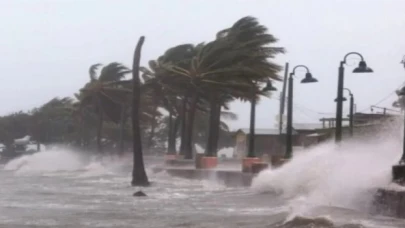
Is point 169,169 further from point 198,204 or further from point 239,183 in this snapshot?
point 198,204

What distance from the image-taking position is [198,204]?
790 inches

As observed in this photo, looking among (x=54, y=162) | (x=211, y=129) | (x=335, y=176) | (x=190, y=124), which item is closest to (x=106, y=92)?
(x=54, y=162)

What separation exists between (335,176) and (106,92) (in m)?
46.7

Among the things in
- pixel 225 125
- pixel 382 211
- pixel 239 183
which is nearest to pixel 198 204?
pixel 382 211

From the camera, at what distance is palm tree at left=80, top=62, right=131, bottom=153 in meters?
63.8

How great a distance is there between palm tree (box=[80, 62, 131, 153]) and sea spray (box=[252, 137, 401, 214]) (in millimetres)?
36138

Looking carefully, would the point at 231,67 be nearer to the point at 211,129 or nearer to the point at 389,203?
the point at 211,129

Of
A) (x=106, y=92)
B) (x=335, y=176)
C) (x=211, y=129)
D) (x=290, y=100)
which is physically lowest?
(x=335, y=176)

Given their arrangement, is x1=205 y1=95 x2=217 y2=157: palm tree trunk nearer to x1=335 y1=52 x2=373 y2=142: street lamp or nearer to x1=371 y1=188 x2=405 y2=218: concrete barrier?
x1=335 y1=52 x2=373 y2=142: street lamp

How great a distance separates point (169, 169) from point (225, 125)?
56.3 meters

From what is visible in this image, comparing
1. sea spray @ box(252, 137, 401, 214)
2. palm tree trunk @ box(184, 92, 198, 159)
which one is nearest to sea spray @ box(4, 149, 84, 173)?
palm tree trunk @ box(184, 92, 198, 159)

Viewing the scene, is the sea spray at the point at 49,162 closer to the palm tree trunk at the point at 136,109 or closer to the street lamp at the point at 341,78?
the palm tree trunk at the point at 136,109

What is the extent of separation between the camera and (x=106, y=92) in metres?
64.1

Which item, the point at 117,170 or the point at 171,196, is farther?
the point at 117,170
